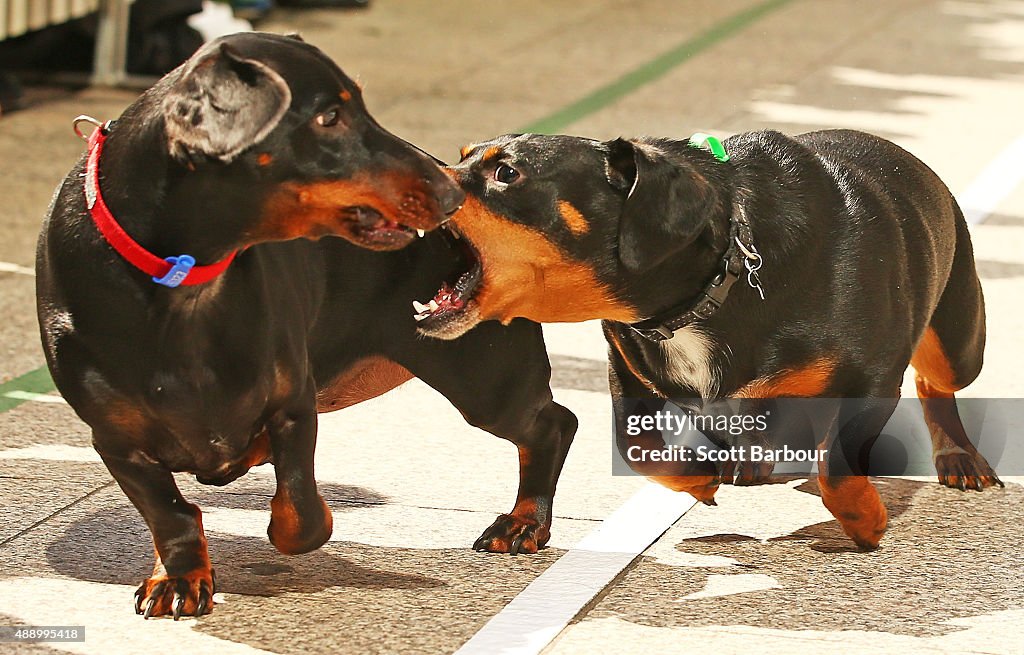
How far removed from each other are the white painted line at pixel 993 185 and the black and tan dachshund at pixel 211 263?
4.60 metres

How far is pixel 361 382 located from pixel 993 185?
4.81 metres

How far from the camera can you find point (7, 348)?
566cm

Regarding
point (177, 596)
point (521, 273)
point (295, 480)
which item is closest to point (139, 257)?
point (295, 480)

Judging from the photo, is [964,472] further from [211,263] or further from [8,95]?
[8,95]

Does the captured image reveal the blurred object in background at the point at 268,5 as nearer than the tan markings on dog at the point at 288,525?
No

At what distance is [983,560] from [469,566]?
1282mm

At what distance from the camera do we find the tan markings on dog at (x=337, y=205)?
3.28 metres

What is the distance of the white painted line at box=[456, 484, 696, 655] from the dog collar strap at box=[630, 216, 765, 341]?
1.94 ft

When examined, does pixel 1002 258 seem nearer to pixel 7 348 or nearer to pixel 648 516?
pixel 648 516

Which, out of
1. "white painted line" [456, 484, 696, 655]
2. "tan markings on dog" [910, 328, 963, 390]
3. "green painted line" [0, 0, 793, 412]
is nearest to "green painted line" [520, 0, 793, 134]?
"green painted line" [0, 0, 793, 412]

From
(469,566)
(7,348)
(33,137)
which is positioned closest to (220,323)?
(469,566)

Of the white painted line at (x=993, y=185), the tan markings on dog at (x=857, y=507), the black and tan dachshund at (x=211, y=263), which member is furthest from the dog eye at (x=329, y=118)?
the white painted line at (x=993, y=185)

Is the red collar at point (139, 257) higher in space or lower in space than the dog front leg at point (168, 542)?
higher

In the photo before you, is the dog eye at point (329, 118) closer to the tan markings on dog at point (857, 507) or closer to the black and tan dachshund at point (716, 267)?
the black and tan dachshund at point (716, 267)
